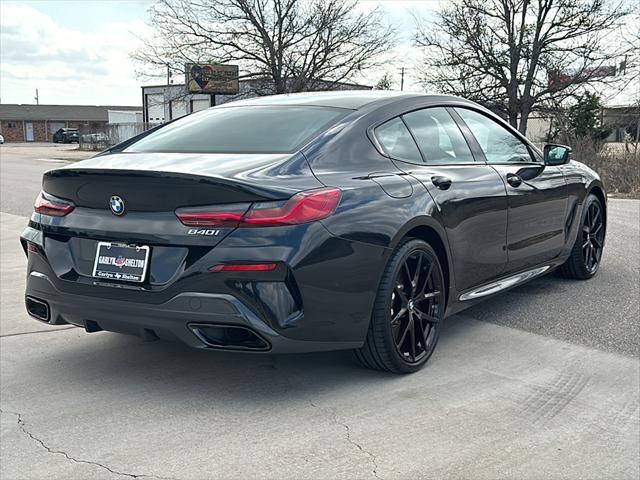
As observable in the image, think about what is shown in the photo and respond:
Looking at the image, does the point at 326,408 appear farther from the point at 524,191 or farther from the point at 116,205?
the point at 524,191

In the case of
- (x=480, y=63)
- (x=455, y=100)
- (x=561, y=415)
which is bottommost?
(x=561, y=415)

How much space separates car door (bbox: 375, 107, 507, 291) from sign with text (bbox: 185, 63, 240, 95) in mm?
28286

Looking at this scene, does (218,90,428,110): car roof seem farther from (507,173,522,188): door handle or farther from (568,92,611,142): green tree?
(568,92,611,142): green tree

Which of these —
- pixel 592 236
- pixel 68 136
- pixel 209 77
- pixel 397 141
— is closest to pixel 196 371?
pixel 397 141

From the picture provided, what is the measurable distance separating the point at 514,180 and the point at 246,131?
1.89 meters

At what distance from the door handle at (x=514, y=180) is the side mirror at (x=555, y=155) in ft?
1.93

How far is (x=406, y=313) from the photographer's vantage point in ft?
12.7

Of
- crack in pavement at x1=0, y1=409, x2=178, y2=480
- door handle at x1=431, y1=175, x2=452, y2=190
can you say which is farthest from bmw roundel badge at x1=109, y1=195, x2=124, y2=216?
door handle at x1=431, y1=175, x2=452, y2=190

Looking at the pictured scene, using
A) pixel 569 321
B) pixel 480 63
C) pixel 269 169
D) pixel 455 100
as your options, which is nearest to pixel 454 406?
pixel 269 169

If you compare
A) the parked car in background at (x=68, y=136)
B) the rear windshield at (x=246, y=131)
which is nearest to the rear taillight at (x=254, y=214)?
the rear windshield at (x=246, y=131)

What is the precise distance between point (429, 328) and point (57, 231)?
6.68ft

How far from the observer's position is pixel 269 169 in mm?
3414

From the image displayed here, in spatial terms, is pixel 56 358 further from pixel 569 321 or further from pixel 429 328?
pixel 569 321

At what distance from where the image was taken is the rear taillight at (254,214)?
321cm
